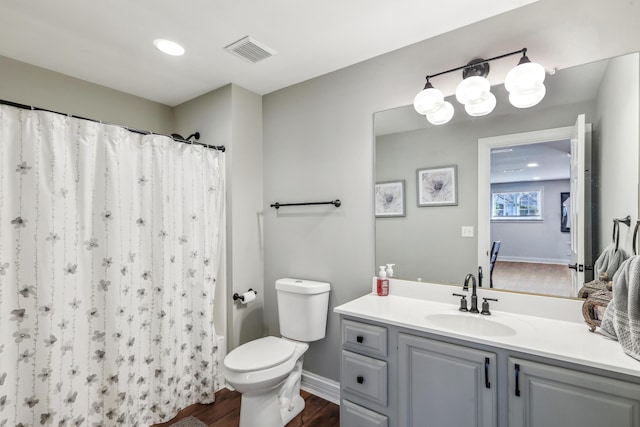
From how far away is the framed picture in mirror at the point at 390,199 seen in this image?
2.03m

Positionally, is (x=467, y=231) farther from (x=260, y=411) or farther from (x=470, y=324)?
(x=260, y=411)

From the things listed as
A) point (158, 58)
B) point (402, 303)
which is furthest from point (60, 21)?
point (402, 303)

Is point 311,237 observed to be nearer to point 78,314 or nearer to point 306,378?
point 306,378

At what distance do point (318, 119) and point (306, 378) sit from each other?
205 cm

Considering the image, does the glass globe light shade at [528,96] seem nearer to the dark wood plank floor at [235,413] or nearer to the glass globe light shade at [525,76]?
the glass globe light shade at [525,76]

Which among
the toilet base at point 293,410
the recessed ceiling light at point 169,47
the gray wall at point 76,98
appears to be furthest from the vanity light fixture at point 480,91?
the gray wall at point 76,98

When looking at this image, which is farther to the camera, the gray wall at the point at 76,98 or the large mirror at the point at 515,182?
the gray wall at the point at 76,98

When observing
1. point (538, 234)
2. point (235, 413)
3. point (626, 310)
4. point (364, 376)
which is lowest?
point (235, 413)

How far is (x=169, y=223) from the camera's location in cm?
212

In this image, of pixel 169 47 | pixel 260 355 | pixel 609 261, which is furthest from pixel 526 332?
pixel 169 47

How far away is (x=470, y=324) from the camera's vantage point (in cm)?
162

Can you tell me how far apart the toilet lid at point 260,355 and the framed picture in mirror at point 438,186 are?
1306 mm

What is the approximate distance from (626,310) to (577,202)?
1.77ft

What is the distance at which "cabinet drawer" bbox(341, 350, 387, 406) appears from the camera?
1.57m
